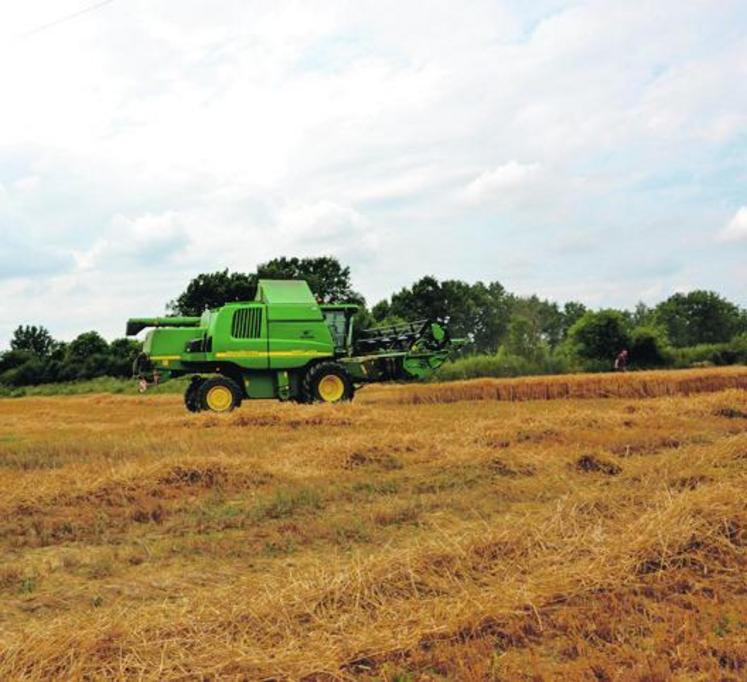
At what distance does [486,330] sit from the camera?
227 feet

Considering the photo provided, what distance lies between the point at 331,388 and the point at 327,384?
12cm

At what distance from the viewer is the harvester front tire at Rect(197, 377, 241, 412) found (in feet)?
52.5

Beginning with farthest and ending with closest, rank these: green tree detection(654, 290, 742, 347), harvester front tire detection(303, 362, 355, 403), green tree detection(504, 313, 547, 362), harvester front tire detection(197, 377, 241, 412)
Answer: green tree detection(654, 290, 742, 347) → green tree detection(504, 313, 547, 362) → harvester front tire detection(303, 362, 355, 403) → harvester front tire detection(197, 377, 241, 412)

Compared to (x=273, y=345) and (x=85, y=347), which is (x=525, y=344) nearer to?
(x=273, y=345)

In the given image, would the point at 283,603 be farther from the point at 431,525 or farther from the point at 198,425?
the point at 198,425

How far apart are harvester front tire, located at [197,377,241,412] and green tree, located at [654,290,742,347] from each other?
56869mm

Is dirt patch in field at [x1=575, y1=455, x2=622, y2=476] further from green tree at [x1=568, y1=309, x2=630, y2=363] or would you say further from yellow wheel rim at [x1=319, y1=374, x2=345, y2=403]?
green tree at [x1=568, y1=309, x2=630, y2=363]

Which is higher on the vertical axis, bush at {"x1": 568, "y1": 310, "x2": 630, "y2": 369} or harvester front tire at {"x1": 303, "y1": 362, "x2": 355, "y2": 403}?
bush at {"x1": 568, "y1": 310, "x2": 630, "y2": 369}

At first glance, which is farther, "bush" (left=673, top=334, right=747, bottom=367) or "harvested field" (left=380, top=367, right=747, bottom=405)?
"bush" (left=673, top=334, right=747, bottom=367)

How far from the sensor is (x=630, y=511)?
519cm

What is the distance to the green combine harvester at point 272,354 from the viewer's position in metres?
16.3

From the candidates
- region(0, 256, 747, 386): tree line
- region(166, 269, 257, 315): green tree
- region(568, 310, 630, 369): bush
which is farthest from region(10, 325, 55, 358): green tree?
region(568, 310, 630, 369): bush

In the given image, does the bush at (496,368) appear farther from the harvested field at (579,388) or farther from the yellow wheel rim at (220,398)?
the yellow wheel rim at (220,398)

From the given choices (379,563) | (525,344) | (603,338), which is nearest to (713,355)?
(603,338)
